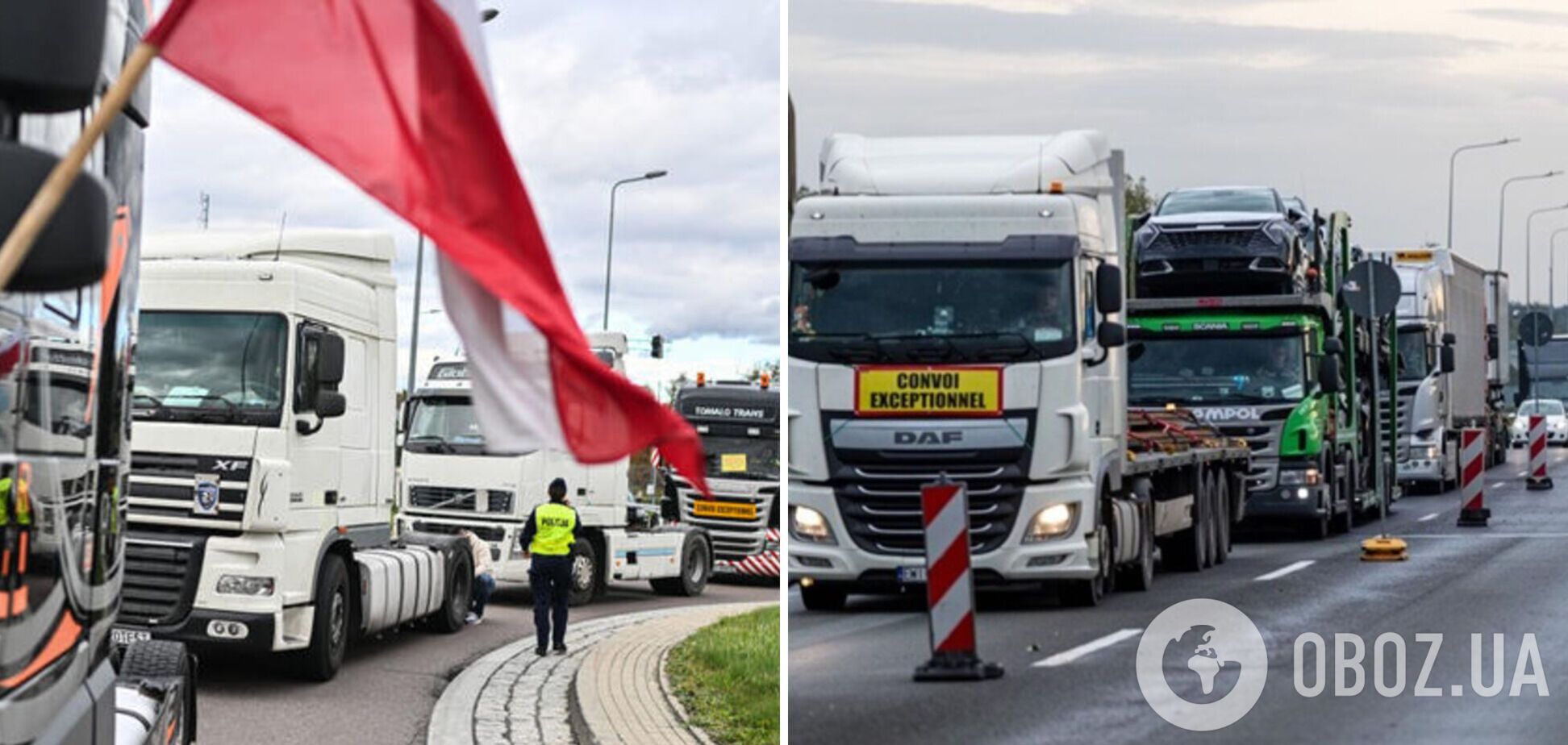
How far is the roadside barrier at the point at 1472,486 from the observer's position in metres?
28.0

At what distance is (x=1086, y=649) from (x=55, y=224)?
10.6 m

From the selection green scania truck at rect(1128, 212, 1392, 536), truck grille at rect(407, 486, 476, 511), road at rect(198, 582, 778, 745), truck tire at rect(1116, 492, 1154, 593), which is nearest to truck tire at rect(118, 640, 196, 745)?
road at rect(198, 582, 778, 745)

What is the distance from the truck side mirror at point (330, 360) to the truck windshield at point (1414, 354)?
24.6m

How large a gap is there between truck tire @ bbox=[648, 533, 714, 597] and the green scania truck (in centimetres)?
819

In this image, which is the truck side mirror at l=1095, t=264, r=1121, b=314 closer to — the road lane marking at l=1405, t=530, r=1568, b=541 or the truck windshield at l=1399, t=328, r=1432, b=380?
the road lane marking at l=1405, t=530, r=1568, b=541

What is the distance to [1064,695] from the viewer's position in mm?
11422

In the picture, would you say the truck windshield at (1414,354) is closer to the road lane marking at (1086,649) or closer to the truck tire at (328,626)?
the truck tire at (328,626)

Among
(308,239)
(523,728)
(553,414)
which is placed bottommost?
(523,728)

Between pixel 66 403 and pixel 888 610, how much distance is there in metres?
12.5

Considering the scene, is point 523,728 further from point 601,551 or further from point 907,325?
point 601,551

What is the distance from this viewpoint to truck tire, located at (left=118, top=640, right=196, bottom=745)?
7480 millimetres

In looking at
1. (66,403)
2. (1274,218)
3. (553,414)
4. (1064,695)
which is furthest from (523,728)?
(1274,218)

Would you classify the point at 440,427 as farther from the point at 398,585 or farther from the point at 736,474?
the point at 736,474

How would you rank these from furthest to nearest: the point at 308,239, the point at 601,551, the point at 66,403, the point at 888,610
A: the point at 601,551 → the point at 308,239 → the point at 888,610 → the point at 66,403
